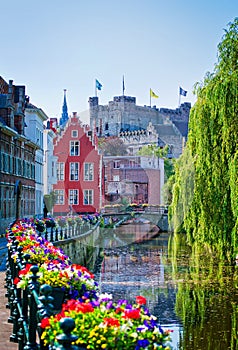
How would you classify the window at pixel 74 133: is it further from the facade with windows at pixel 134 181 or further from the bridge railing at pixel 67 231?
the bridge railing at pixel 67 231

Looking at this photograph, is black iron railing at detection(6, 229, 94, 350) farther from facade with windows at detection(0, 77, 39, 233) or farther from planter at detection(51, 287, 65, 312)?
facade with windows at detection(0, 77, 39, 233)

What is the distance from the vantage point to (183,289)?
55.5 feet

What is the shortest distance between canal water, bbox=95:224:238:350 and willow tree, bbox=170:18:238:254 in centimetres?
131

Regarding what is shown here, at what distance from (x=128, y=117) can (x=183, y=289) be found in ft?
329

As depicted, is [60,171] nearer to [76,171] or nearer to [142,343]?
[76,171]

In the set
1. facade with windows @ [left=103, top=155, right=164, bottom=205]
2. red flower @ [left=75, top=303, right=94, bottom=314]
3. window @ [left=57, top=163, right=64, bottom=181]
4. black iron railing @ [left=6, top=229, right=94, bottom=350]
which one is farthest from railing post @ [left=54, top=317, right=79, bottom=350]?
facade with windows @ [left=103, top=155, right=164, bottom=205]

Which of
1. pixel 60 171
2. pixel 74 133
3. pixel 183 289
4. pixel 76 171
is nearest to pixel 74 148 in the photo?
pixel 74 133

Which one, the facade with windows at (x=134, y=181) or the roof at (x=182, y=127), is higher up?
the roof at (x=182, y=127)

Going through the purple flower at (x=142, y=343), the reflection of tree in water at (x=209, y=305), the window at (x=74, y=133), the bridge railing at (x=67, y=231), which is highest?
the window at (x=74, y=133)

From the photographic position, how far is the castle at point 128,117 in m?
110

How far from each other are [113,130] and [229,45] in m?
100

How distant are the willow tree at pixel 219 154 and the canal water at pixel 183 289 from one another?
1.31m

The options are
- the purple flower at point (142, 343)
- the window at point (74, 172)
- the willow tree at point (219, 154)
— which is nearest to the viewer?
the purple flower at point (142, 343)

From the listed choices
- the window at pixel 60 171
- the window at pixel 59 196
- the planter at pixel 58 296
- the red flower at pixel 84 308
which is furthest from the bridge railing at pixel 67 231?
the red flower at pixel 84 308
